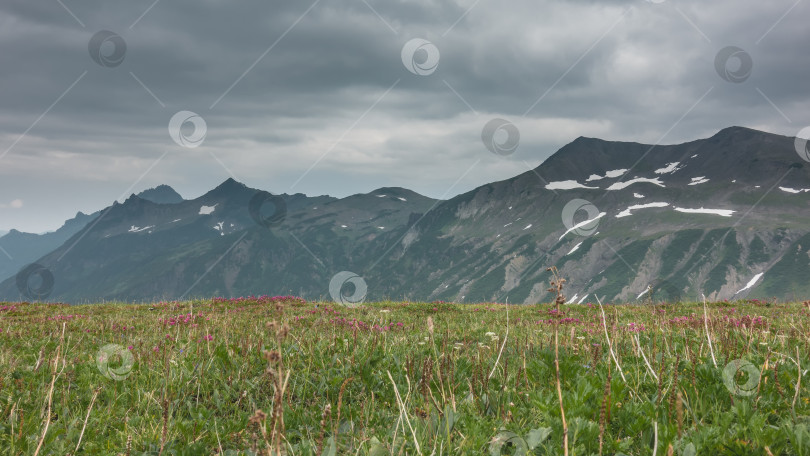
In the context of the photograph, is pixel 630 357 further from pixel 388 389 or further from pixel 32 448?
pixel 32 448

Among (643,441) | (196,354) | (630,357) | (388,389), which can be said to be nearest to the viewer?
(643,441)

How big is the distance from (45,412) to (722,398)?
7013mm

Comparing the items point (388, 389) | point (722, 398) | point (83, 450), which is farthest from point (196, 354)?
point (722, 398)

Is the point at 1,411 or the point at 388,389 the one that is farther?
the point at 388,389

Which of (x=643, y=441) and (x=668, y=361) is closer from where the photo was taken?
(x=643, y=441)

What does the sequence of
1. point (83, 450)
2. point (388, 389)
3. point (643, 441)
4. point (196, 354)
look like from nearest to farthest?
point (643, 441) → point (83, 450) → point (388, 389) → point (196, 354)

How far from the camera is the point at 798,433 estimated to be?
9.71ft

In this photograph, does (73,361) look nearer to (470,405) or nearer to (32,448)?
(32,448)

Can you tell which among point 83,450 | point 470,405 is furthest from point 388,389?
point 83,450

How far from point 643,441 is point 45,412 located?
242 inches

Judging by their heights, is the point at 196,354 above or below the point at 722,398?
above

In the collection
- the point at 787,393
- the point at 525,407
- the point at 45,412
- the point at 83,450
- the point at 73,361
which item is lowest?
the point at 787,393

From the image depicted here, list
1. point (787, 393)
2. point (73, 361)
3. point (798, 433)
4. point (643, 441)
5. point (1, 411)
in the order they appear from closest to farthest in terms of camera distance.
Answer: point (798, 433) < point (643, 441) < point (787, 393) < point (1, 411) < point (73, 361)

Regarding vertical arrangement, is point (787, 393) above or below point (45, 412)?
below
